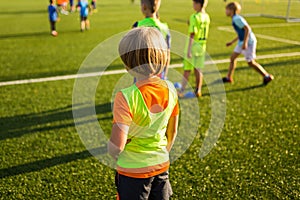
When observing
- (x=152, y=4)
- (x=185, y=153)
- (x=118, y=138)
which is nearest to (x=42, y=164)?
(x=185, y=153)

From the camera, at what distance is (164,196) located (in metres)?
2.13

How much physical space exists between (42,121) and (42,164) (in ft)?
4.46

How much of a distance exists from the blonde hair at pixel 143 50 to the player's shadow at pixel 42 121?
3.25 metres

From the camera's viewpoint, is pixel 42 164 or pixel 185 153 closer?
pixel 42 164

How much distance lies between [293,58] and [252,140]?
5811 millimetres

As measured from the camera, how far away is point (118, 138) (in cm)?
175

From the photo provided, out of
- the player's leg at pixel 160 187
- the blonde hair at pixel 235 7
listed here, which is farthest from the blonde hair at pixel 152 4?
the player's leg at pixel 160 187

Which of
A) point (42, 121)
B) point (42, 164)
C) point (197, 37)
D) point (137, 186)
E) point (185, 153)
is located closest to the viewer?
point (137, 186)

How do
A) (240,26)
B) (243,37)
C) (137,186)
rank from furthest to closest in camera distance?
(243,37) → (240,26) → (137,186)

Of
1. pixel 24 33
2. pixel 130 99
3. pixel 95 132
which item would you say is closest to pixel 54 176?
pixel 95 132

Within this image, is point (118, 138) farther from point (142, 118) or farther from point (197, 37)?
point (197, 37)

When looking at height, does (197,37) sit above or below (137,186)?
above

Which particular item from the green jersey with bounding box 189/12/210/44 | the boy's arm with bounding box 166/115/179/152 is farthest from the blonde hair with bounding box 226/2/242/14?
the boy's arm with bounding box 166/115/179/152

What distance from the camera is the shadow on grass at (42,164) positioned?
3.55 metres
